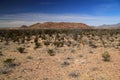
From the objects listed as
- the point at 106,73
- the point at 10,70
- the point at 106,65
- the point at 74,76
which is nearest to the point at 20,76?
the point at 10,70

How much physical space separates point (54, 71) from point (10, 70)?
258 centimetres

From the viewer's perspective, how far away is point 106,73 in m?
10.9

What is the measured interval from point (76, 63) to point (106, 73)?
290 cm

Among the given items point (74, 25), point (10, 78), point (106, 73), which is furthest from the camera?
point (74, 25)

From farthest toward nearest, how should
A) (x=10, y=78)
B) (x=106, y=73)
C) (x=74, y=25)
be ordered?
(x=74, y=25), (x=106, y=73), (x=10, y=78)

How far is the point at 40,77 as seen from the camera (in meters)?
10.4

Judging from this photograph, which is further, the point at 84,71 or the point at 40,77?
the point at 84,71

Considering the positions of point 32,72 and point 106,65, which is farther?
point 106,65

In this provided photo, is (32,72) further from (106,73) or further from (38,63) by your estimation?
(106,73)

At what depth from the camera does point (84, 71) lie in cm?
1138

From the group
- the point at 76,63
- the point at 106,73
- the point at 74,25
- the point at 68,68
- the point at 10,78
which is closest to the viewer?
the point at 10,78

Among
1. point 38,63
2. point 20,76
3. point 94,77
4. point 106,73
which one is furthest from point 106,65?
point 20,76

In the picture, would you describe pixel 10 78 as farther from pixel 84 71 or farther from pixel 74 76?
pixel 84 71

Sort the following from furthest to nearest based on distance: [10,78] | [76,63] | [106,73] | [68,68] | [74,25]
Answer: [74,25]
[76,63]
[68,68]
[106,73]
[10,78]
